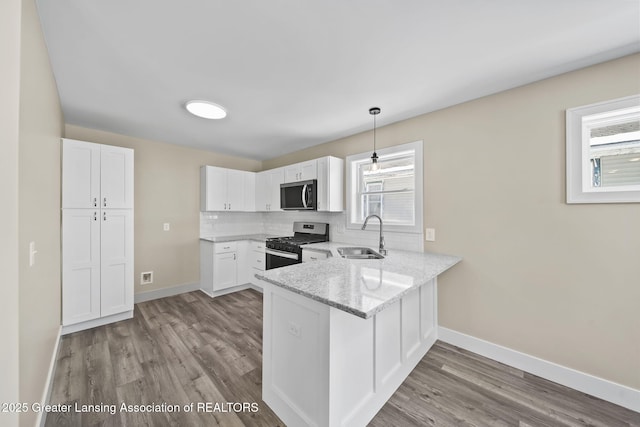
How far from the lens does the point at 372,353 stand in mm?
1572

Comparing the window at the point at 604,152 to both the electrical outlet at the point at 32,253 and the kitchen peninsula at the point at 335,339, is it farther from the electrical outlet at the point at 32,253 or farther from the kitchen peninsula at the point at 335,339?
the electrical outlet at the point at 32,253

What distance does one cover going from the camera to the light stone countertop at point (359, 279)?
1.22 metres

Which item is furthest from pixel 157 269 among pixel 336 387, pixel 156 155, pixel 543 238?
pixel 543 238

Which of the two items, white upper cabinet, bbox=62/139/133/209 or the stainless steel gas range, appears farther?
the stainless steel gas range

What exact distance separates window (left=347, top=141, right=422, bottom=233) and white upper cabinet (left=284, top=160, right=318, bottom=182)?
1.67 feet

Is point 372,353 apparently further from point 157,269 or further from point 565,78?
point 157,269

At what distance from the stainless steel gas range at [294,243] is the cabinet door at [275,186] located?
480 millimetres

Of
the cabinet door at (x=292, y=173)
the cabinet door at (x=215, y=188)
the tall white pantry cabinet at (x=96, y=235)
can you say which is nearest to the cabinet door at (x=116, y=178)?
the tall white pantry cabinet at (x=96, y=235)

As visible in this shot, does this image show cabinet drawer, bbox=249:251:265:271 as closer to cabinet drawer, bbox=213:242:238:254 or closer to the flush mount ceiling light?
cabinet drawer, bbox=213:242:238:254

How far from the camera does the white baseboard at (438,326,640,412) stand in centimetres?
167

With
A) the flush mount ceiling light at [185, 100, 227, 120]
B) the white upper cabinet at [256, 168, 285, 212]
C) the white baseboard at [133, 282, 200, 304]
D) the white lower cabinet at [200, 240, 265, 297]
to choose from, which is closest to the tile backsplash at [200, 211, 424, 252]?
the white upper cabinet at [256, 168, 285, 212]

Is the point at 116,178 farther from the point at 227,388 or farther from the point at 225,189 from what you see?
the point at 227,388

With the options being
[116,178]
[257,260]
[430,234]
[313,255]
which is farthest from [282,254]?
[116,178]

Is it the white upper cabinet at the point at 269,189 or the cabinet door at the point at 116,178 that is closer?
the cabinet door at the point at 116,178
